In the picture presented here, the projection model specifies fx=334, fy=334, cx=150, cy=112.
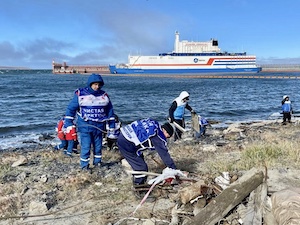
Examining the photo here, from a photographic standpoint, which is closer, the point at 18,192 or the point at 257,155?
the point at 18,192

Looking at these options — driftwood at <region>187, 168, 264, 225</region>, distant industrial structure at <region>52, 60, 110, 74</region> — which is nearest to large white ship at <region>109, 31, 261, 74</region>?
distant industrial structure at <region>52, 60, 110, 74</region>

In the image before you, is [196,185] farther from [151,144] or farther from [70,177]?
[70,177]

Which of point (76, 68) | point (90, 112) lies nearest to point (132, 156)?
point (90, 112)

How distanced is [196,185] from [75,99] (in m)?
2.65

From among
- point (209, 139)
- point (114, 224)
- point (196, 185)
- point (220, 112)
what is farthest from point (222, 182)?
point (220, 112)

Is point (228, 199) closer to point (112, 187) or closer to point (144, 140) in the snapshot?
point (144, 140)

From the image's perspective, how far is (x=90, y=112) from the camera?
18.9 ft

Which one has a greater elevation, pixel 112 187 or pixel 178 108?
pixel 178 108

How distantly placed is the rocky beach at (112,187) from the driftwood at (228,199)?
14 centimetres

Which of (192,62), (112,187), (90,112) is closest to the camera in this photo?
(112,187)

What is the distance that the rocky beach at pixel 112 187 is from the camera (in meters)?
4.12

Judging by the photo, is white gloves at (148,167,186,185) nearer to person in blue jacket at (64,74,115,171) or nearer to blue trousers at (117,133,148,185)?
blue trousers at (117,133,148,185)

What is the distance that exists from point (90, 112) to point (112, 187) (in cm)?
133

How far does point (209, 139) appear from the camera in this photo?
1064 cm
